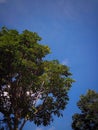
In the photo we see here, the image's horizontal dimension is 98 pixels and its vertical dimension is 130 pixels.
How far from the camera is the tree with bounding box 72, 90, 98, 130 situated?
45188 mm

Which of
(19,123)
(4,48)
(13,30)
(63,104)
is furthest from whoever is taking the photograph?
(63,104)

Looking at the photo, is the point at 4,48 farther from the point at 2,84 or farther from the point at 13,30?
the point at 2,84

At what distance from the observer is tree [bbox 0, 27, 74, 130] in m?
28.4

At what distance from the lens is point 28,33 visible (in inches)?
1165

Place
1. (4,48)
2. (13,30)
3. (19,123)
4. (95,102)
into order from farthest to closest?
(95,102), (19,123), (13,30), (4,48)

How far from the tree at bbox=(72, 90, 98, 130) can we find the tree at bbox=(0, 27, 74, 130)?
14.0m

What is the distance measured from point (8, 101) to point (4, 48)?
26.4 ft

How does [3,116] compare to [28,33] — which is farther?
[3,116]

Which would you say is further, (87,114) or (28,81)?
(87,114)

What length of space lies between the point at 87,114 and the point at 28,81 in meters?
21.4

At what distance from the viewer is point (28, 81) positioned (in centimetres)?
2942

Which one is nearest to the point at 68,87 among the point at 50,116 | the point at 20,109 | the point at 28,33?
the point at 50,116

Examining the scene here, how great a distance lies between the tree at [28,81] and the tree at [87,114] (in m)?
14.0

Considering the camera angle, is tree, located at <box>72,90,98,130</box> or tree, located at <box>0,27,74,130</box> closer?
tree, located at <box>0,27,74,130</box>
